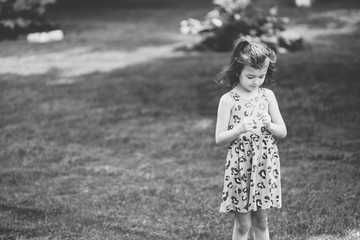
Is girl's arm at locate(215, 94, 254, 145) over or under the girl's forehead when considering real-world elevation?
under

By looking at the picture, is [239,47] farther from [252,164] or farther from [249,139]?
[252,164]

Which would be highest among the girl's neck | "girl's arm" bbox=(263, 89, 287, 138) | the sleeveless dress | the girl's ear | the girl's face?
the girl's ear

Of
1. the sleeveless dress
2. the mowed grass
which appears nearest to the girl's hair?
the sleeveless dress

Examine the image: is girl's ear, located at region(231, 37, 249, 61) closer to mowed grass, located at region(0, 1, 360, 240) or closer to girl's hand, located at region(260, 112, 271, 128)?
girl's hand, located at region(260, 112, 271, 128)

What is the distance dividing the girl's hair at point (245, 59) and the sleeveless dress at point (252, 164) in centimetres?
15

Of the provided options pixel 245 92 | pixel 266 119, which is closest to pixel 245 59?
pixel 245 92

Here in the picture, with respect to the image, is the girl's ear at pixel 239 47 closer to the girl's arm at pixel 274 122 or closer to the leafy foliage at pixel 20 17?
the girl's arm at pixel 274 122

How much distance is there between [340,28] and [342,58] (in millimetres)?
2632

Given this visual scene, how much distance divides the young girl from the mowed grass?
3.00 ft

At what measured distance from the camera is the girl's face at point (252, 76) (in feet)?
10.3

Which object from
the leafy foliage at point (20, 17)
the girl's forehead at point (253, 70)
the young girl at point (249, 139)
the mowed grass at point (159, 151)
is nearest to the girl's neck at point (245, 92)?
the young girl at point (249, 139)

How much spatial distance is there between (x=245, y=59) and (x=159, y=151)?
3.26 m

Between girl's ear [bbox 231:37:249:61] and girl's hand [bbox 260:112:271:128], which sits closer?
girl's hand [bbox 260:112:271:128]

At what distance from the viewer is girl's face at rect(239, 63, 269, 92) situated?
124 inches
